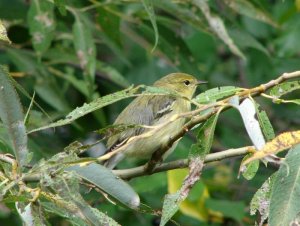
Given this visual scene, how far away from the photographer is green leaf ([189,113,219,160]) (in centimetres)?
249

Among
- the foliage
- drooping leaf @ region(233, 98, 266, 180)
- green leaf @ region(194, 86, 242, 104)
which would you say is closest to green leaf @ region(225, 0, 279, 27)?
the foliage

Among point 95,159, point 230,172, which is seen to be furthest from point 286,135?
point 230,172

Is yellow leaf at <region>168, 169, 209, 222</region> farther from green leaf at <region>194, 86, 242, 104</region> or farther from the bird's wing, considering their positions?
green leaf at <region>194, 86, 242, 104</region>

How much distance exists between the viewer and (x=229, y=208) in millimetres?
5406

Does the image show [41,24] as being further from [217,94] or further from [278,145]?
[278,145]

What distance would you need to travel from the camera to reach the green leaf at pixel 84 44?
184 inches

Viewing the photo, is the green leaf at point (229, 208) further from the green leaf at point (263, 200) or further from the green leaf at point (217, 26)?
the green leaf at point (263, 200)

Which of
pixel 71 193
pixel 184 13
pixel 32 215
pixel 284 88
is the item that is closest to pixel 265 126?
pixel 284 88

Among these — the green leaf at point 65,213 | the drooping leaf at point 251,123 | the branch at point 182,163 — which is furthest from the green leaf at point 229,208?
the drooping leaf at point 251,123

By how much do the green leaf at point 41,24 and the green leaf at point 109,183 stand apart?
226 cm

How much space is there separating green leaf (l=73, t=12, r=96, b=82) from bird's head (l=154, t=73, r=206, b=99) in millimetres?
887

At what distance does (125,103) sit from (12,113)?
4.16m

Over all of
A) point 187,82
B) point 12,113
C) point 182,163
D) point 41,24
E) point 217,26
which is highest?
point 187,82

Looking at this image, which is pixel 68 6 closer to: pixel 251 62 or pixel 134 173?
pixel 134 173
